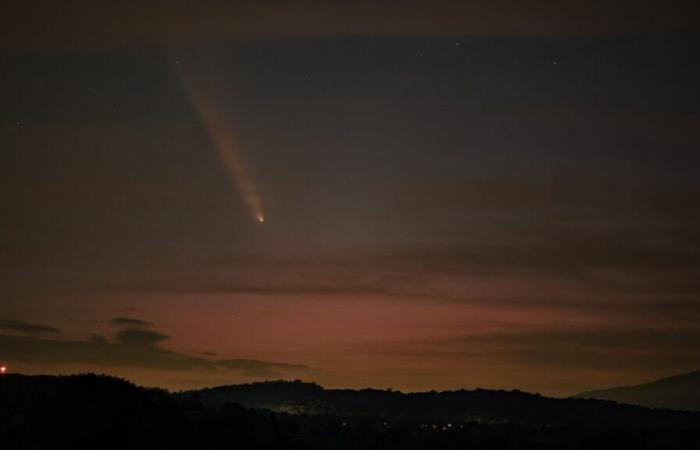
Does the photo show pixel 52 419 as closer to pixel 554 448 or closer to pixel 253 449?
pixel 253 449

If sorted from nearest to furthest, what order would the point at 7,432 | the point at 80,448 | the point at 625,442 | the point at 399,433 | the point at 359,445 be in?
the point at 80,448 < the point at 7,432 < the point at 359,445 < the point at 399,433 < the point at 625,442

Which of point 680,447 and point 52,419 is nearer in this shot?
point 52,419

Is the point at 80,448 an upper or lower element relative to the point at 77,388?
lower

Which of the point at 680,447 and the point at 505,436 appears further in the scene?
the point at 680,447

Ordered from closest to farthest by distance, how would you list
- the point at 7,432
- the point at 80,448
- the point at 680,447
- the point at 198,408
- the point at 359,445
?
1. the point at 80,448
2. the point at 7,432
3. the point at 198,408
4. the point at 359,445
5. the point at 680,447

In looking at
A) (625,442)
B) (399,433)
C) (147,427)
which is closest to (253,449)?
(147,427)

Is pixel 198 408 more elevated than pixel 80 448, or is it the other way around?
pixel 198 408

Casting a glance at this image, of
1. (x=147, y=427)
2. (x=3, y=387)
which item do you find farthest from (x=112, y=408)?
(x=3, y=387)

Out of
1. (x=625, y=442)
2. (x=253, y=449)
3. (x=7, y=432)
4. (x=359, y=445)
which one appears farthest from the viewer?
(x=625, y=442)

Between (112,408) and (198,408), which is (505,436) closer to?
(198,408)
